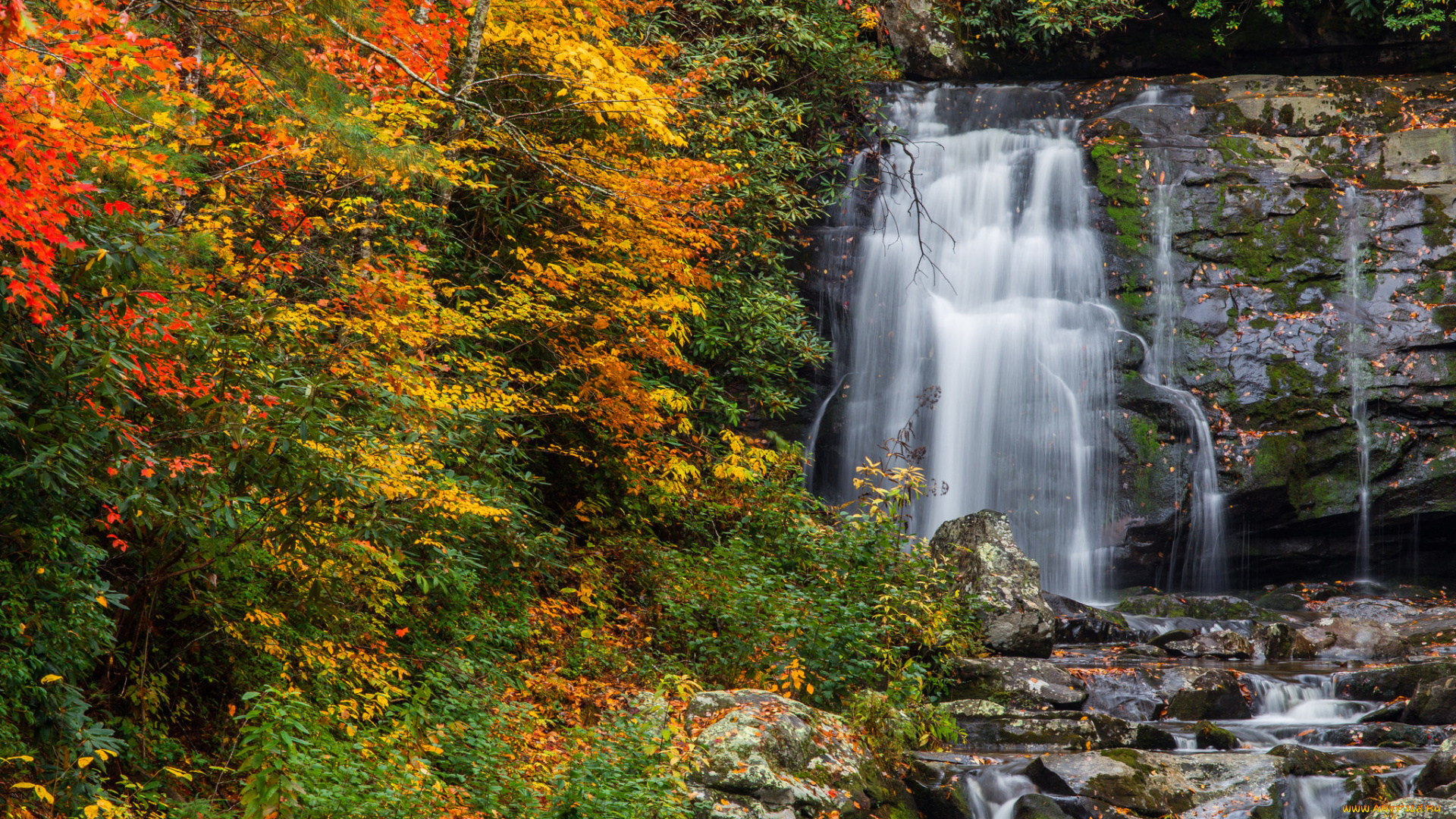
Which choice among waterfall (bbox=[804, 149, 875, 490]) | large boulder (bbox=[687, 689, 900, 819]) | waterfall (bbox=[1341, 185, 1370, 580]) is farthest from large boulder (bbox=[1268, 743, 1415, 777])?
waterfall (bbox=[804, 149, 875, 490])

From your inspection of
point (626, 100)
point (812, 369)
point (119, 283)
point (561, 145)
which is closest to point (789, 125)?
point (812, 369)

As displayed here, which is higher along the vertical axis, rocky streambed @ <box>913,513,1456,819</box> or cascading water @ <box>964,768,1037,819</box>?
rocky streambed @ <box>913,513,1456,819</box>

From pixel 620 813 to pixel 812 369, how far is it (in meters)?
10.3

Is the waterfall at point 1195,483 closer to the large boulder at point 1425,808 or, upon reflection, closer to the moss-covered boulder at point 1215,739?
the moss-covered boulder at point 1215,739

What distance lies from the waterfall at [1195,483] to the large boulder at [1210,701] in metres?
5.07

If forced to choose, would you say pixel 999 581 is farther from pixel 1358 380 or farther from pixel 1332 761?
pixel 1358 380

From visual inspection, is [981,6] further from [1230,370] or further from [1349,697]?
[1349,697]

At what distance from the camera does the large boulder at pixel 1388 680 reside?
8055 millimetres

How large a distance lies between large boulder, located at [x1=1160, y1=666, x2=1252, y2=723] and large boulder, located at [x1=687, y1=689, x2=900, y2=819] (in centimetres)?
365

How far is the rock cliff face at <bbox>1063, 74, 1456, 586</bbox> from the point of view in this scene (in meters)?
13.1

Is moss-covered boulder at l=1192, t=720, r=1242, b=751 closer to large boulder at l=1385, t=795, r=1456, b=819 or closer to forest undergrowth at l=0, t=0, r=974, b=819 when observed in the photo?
large boulder at l=1385, t=795, r=1456, b=819

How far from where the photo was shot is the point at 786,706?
5.67 m

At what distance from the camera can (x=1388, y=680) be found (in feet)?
26.9

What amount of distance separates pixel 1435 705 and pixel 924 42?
1362 centimetres
